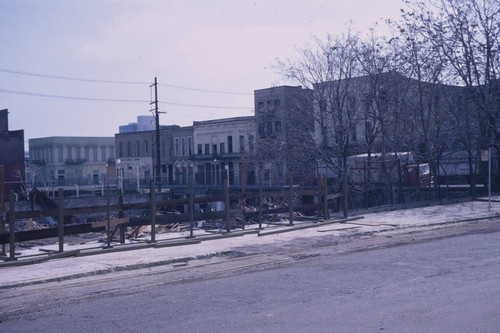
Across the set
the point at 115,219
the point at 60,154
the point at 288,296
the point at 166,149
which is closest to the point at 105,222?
the point at 115,219

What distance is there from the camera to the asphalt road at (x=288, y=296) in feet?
23.9

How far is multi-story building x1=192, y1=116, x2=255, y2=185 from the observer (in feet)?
214

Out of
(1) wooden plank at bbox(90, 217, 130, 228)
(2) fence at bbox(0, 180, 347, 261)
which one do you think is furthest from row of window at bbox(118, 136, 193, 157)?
(1) wooden plank at bbox(90, 217, 130, 228)

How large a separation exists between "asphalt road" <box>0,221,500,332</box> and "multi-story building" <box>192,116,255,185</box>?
50.5 metres

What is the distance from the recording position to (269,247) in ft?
49.6

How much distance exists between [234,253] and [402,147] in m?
18.4

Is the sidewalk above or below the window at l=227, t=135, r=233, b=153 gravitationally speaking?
below

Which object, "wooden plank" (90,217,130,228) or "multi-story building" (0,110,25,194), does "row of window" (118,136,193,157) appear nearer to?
"multi-story building" (0,110,25,194)

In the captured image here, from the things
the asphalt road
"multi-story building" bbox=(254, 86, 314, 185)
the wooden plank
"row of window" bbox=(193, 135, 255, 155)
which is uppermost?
"row of window" bbox=(193, 135, 255, 155)

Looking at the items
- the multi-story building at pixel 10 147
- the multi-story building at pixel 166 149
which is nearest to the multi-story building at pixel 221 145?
the multi-story building at pixel 166 149

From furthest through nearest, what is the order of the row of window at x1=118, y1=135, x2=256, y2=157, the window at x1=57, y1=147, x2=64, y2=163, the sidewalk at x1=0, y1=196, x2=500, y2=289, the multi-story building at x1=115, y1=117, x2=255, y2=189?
the window at x1=57, y1=147, x2=64, y2=163
the row of window at x1=118, y1=135, x2=256, y2=157
the multi-story building at x1=115, y1=117, x2=255, y2=189
the sidewalk at x1=0, y1=196, x2=500, y2=289

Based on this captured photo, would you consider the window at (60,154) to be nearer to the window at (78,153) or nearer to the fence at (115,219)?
the window at (78,153)

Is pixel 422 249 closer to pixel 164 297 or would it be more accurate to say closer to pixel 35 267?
pixel 164 297

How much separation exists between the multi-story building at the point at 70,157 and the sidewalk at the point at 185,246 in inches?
2396
